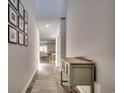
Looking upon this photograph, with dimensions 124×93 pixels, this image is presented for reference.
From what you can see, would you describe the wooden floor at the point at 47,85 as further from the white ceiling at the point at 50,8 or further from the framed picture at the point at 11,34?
the white ceiling at the point at 50,8

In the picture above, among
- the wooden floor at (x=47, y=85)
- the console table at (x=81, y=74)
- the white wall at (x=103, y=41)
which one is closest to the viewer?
the white wall at (x=103, y=41)

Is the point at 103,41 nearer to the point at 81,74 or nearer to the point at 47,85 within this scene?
the point at 81,74

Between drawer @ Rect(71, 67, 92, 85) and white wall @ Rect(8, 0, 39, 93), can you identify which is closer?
white wall @ Rect(8, 0, 39, 93)

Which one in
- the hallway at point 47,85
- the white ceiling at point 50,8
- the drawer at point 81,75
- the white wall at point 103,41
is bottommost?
the hallway at point 47,85

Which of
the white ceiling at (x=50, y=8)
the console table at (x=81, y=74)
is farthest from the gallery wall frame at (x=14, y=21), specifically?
the white ceiling at (x=50, y=8)

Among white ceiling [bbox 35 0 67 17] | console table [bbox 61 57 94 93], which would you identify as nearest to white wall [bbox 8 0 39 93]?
console table [bbox 61 57 94 93]

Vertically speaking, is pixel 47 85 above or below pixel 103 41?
below

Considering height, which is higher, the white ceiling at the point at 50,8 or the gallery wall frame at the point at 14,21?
the white ceiling at the point at 50,8

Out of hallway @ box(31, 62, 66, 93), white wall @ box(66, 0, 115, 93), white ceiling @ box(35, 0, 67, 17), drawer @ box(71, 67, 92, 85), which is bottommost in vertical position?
hallway @ box(31, 62, 66, 93)

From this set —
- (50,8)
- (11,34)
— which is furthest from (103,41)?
(50,8)

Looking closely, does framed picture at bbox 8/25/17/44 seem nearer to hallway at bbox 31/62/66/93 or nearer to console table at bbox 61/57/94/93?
console table at bbox 61/57/94/93
